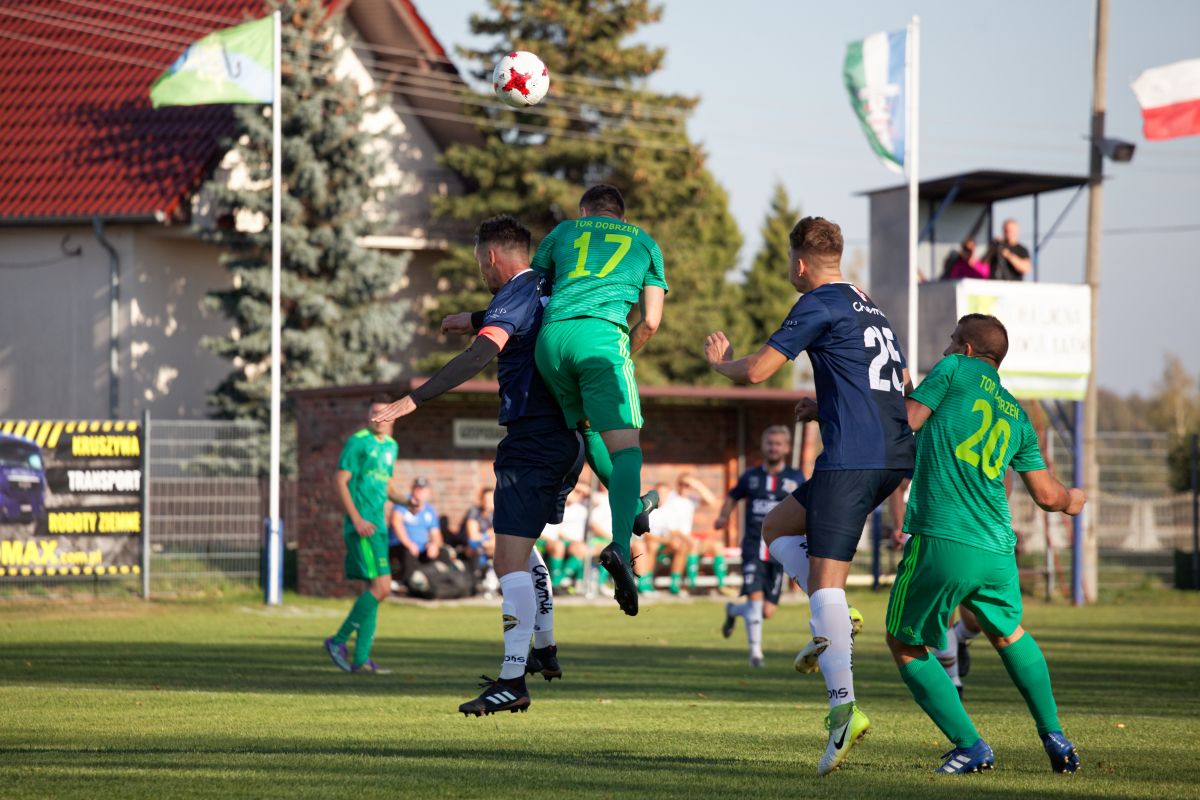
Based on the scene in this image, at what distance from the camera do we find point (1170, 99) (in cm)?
2608

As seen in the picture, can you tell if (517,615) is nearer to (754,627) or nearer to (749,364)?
(749,364)

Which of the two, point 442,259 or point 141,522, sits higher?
point 442,259

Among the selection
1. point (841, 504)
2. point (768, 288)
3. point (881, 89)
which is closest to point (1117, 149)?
point (881, 89)

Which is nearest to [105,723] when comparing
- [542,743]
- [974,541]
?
[542,743]

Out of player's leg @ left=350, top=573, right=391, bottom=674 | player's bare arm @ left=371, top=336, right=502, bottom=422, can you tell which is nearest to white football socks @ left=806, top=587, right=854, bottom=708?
player's bare arm @ left=371, top=336, right=502, bottom=422

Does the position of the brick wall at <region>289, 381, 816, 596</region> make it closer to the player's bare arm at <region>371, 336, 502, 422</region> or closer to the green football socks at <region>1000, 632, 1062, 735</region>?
the player's bare arm at <region>371, 336, 502, 422</region>

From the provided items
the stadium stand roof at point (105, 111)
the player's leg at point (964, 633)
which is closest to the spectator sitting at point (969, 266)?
the player's leg at point (964, 633)

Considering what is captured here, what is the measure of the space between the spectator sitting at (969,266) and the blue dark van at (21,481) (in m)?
14.6

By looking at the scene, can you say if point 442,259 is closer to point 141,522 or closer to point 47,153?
point 47,153

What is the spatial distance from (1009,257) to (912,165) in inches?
89.0

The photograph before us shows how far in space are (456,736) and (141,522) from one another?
14562 mm

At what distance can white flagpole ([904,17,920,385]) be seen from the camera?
25.6 m

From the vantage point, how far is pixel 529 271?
831 cm

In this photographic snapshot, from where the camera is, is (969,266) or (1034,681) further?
(969,266)
